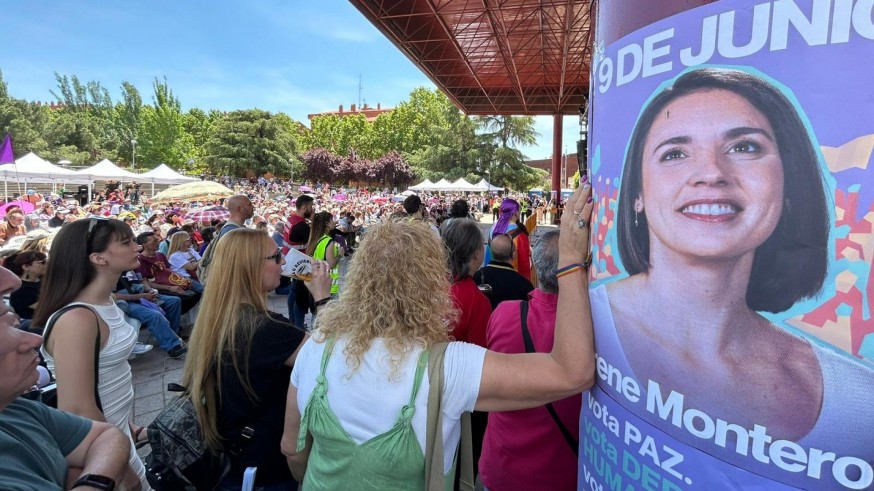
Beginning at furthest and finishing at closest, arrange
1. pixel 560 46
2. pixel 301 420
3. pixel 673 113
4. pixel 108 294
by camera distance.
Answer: pixel 560 46 → pixel 108 294 → pixel 301 420 → pixel 673 113

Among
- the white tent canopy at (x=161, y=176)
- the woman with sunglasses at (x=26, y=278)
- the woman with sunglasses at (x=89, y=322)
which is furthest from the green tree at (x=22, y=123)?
the woman with sunglasses at (x=89, y=322)

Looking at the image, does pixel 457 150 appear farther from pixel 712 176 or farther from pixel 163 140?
pixel 712 176

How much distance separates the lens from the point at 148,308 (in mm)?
5836

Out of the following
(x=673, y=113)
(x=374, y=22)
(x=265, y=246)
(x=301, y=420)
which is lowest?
(x=301, y=420)

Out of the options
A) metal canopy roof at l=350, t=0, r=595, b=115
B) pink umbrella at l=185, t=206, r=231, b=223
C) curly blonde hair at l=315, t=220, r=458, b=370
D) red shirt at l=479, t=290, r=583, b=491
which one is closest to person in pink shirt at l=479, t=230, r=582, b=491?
red shirt at l=479, t=290, r=583, b=491

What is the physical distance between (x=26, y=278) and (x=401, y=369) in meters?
5.26

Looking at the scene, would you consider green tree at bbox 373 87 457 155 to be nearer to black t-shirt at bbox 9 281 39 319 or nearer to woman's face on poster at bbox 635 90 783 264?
black t-shirt at bbox 9 281 39 319

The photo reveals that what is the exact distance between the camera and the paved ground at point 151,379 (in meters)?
4.33

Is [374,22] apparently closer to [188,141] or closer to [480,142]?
[480,142]

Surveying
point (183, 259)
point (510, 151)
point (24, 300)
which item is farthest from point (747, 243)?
point (510, 151)

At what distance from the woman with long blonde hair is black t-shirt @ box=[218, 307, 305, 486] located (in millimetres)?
354

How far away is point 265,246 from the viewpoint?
89.6 inches

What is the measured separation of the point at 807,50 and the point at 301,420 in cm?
170

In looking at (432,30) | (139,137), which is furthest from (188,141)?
(432,30)
